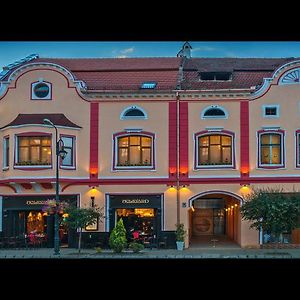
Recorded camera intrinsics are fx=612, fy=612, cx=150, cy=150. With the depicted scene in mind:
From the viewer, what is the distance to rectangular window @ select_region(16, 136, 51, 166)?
19.8 meters

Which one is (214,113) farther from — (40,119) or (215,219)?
(215,219)

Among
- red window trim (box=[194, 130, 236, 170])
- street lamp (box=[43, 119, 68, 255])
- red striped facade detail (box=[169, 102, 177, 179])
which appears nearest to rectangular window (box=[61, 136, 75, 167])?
street lamp (box=[43, 119, 68, 255])

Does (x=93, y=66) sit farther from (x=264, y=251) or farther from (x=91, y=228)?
(x=264, y=251)

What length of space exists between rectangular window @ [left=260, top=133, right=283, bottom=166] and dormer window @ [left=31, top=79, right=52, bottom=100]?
7214mm

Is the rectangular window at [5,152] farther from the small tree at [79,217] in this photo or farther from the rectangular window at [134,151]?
the rectangular window at [134,151]

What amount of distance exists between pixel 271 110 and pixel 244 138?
4.27 feet

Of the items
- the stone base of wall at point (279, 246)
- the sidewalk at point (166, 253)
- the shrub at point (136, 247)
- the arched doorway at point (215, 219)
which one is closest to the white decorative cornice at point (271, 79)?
the arched doorway at point (215, 219)

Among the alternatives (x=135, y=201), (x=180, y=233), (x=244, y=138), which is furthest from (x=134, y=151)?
(x=244, y=138)

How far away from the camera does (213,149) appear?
2023 centimetres

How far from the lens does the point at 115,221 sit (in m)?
20.1

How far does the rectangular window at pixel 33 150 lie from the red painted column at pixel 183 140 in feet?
14.1

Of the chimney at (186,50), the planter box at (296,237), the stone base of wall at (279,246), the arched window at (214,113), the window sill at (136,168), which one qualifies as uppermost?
the chimney at (186,50)

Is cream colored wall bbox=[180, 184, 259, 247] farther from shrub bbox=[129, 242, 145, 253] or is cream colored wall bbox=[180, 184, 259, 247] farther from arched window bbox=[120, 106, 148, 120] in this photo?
arched window bbox=[120, 106, 148, 120]

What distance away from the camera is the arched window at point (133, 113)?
20297 mm
